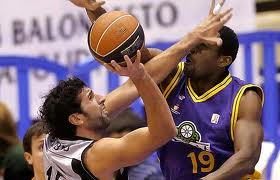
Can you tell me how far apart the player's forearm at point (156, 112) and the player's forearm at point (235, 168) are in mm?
689

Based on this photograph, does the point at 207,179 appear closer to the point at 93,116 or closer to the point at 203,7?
the point at 93,116

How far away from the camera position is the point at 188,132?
5.33 metres

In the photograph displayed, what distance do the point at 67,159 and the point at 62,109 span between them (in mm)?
282

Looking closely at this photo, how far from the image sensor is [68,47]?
865cm

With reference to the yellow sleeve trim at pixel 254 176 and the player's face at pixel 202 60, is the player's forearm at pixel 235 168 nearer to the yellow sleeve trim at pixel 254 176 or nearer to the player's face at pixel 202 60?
the yellow sleeve trim at pixel 254 176

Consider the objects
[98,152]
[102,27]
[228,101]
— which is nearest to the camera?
[98,152]

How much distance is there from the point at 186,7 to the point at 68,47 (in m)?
1.23

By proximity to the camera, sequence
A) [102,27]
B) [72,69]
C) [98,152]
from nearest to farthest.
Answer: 1. [98,152]
2. [102,27]
3. [72,69]

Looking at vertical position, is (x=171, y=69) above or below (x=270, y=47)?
above

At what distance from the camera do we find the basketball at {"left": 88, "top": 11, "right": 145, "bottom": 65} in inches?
187

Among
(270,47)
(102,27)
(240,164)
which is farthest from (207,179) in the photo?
(270,47)

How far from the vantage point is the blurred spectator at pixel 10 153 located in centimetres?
635

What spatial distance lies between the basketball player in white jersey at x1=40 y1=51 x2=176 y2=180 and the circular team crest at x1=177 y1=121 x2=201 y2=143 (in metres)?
0.56

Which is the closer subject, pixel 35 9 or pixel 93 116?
pixel 93 116
